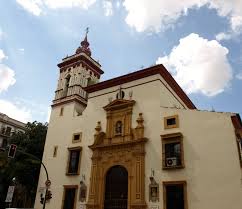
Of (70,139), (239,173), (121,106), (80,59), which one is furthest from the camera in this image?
(80,59)

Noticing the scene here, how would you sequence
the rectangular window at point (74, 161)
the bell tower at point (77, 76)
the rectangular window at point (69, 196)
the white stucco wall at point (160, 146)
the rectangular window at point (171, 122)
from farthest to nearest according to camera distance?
the bell tower at point (77, 76)
the rectangular window at point (74, 161)
the rectangular window at point (69, 196)
the rectangular window at point (171, 122)
the white stucco wall at point (160, 146)

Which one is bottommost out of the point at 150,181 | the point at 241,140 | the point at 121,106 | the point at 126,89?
the point at 150,181

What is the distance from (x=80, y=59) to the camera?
30.1 metres

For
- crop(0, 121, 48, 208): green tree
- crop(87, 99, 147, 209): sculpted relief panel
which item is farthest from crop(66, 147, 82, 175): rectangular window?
crop(0, 121, 48, 208): green tree

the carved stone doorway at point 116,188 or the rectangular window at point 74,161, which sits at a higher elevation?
the rectangular window at point 74,161

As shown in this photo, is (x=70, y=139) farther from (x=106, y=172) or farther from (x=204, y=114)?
(x=204, y=114)

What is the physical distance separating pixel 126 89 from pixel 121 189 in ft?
27.8

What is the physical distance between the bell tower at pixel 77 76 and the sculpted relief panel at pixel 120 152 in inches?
214

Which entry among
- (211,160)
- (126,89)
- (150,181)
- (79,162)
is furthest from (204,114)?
(79,162)

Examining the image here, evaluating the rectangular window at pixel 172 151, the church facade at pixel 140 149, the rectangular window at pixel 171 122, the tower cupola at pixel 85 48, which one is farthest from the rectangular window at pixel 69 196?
the tower cupola at pixel 85 48

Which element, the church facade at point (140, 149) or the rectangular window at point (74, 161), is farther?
the rectangular window at point (74, 161)

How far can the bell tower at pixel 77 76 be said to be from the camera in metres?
28.2

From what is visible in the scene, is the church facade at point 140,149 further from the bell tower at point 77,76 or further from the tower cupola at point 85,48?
the tower cupola at point 85,48

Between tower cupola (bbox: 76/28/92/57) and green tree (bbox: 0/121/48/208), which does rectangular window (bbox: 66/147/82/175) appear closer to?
green tree (bbox: 0/121/48/208)
